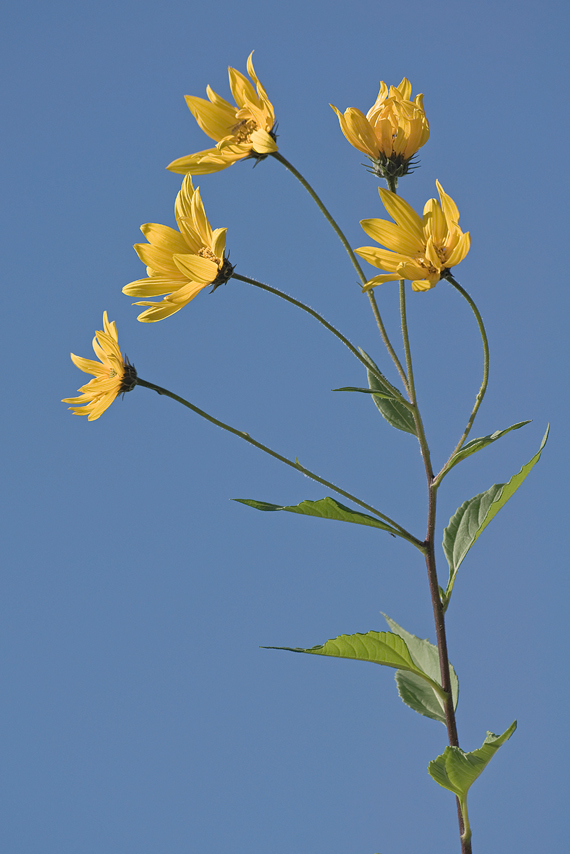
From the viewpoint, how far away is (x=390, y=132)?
75 cm

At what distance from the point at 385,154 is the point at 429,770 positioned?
0.54m

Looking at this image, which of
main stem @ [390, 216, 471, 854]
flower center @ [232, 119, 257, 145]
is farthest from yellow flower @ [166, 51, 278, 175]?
main stem @ [390, 216, 471, 854]

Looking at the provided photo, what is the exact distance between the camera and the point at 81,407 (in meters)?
0.82

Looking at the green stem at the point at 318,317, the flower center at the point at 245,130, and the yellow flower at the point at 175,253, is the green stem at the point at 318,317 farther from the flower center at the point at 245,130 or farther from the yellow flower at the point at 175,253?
the flower center at the point at 245,130

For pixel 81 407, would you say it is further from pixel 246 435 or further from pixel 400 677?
pixel 400 677

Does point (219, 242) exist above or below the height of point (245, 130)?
below

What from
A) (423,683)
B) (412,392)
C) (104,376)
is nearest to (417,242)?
(412,392)

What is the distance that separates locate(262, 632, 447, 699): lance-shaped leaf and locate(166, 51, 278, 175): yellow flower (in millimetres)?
451

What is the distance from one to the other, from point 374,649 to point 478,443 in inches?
7.9

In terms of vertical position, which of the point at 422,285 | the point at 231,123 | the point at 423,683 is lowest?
the point at 423,683

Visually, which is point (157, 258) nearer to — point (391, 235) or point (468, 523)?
point (391, 235)

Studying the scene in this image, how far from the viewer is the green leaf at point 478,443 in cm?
69

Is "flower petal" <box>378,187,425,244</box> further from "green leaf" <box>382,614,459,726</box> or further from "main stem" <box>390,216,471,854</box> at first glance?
"green leaf" <box>382,614,459,726</box>

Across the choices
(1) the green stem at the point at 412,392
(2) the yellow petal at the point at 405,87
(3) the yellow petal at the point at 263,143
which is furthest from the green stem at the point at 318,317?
(2) the yellow petal at the point at 405,87
